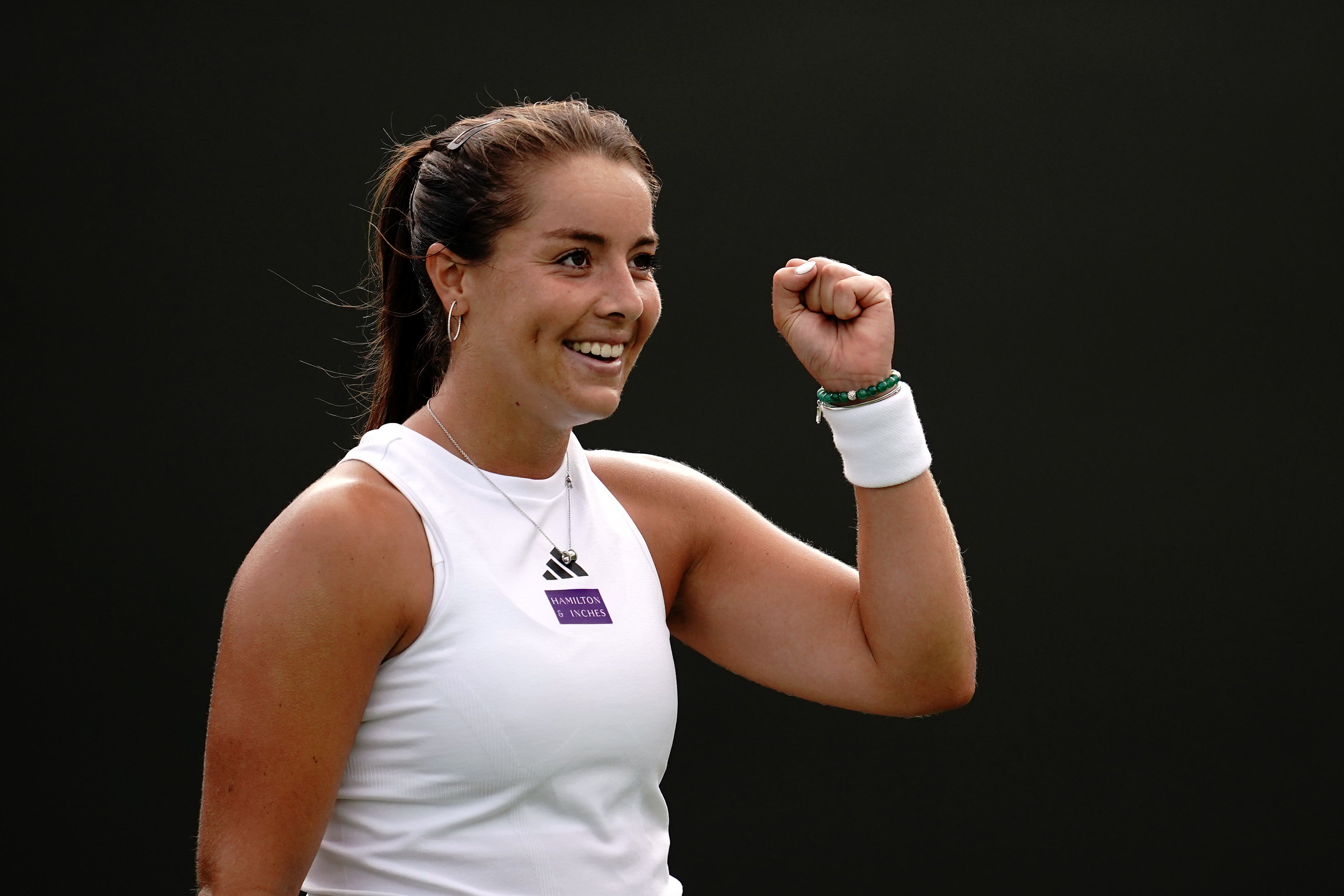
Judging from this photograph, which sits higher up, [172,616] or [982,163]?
[982,163]

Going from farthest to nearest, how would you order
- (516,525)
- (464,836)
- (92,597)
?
1. (92,597)
2. (516,525)
3. (464,836)

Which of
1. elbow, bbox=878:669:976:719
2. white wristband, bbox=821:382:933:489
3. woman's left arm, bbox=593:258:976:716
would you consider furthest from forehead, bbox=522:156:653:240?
elbow, bbox=878:669:976:719

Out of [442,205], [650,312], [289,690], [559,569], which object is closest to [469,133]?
[442,205]

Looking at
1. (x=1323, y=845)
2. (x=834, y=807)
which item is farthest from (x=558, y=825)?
(x=1323, y=845)

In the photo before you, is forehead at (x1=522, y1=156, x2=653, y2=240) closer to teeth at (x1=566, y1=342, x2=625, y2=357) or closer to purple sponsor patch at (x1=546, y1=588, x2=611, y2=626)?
teeth at (x1=566, y1=342, x2=625, y2=357)

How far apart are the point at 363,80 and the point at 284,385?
76cm

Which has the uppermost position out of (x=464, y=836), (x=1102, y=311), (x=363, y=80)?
(x=363, y=80)

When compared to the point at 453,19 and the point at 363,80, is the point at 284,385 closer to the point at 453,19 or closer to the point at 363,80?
the point at 363,80

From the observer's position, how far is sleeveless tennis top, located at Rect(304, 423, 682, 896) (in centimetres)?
159

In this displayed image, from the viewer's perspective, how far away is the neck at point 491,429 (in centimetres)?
178

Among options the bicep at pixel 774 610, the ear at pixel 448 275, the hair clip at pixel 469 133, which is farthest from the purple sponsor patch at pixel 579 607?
the hair clip at pixel 469 133

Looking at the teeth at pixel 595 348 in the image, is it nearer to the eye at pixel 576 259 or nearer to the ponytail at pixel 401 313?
the eye at pixel 576 259

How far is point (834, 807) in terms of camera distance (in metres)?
3.65

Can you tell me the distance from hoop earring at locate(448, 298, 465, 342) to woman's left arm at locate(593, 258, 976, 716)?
0.27 m
